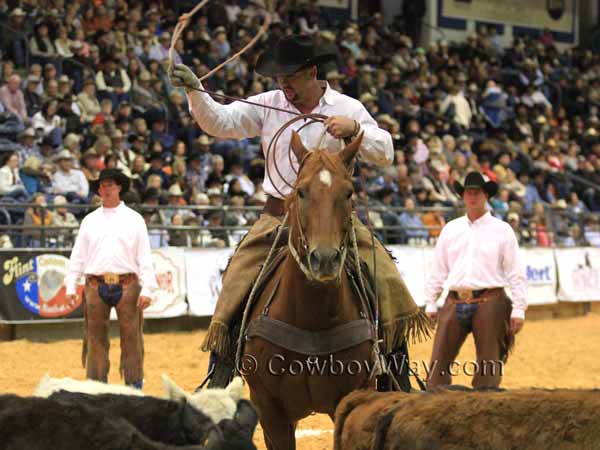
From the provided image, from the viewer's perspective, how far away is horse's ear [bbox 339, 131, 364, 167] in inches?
199

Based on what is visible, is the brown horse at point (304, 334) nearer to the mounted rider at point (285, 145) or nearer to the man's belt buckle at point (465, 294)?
the mounted rider at point (285, 145)

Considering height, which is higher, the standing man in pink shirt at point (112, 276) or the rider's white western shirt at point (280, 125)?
the rider's white western shirt at point (280, 125)

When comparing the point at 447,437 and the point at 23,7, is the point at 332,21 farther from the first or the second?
the point at 447,437

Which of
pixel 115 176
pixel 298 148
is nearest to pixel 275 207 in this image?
pixel 298 148

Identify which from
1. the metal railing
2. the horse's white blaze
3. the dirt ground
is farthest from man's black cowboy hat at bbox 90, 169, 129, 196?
the horse's white blaze

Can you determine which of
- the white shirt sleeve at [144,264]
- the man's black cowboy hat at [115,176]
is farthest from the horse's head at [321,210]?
the man's black cowboy hat at [115,176]

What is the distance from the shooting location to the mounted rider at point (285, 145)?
18.2 feet

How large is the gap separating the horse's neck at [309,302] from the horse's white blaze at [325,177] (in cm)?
55

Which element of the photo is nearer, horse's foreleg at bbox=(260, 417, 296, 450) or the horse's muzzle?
the horse's muzzle

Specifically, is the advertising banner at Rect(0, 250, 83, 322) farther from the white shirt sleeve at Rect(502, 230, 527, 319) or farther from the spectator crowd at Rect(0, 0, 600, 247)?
the white shirt sleeve at Rect(502, 230, 527, 319)

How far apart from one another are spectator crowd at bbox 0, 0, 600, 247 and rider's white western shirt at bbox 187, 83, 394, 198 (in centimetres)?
775

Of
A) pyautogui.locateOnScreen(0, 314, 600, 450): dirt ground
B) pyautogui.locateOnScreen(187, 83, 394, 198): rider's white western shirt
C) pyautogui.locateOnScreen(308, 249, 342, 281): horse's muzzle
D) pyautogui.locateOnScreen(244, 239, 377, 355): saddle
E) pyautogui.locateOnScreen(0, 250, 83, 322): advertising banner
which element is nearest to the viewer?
pyautogui.locateOnScreen(308, 249, 342, 281): horse's muzzle

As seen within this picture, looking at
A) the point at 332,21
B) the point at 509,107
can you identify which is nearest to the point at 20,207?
the point at 332,21

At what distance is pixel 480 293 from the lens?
27.2ft
